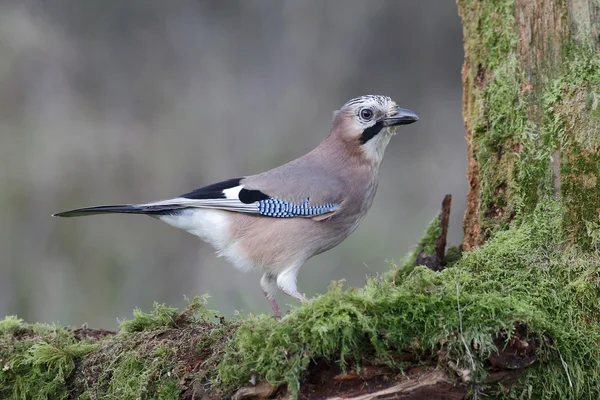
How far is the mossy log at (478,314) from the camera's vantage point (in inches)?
128

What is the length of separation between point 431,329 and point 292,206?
89.7 inches

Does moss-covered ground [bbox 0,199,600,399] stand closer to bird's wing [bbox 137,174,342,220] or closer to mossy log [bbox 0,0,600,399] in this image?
mossy log [bbox 0,0,600,399]

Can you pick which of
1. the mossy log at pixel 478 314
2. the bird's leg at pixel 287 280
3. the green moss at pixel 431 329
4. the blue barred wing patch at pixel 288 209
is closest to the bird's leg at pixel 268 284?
the bird's leg at pixel 287 280

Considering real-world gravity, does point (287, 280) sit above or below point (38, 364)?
above

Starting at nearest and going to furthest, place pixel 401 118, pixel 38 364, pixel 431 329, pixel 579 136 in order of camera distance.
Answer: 1. pixel 431 329
2. pixel 579 136
3. pixel 38 364
4. pixel 401 118

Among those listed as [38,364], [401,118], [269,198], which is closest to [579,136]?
[401,118]

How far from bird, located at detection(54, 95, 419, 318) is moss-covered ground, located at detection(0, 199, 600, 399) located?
1142 mm

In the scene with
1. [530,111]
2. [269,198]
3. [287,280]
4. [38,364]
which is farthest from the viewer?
[269,198]

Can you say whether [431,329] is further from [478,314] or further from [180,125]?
[180,125]


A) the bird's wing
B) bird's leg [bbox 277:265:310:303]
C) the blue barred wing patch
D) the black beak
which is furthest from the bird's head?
bird's leg [bbox 277:265:310:303]

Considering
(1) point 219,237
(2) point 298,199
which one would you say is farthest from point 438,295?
(1) point 219,237

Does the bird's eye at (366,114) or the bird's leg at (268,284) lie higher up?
the bird's eye at (366,114)

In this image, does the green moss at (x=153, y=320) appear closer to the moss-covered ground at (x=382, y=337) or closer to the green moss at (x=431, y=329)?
the moss-covered ground at (x=382, y=337)

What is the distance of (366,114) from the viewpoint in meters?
5.70
